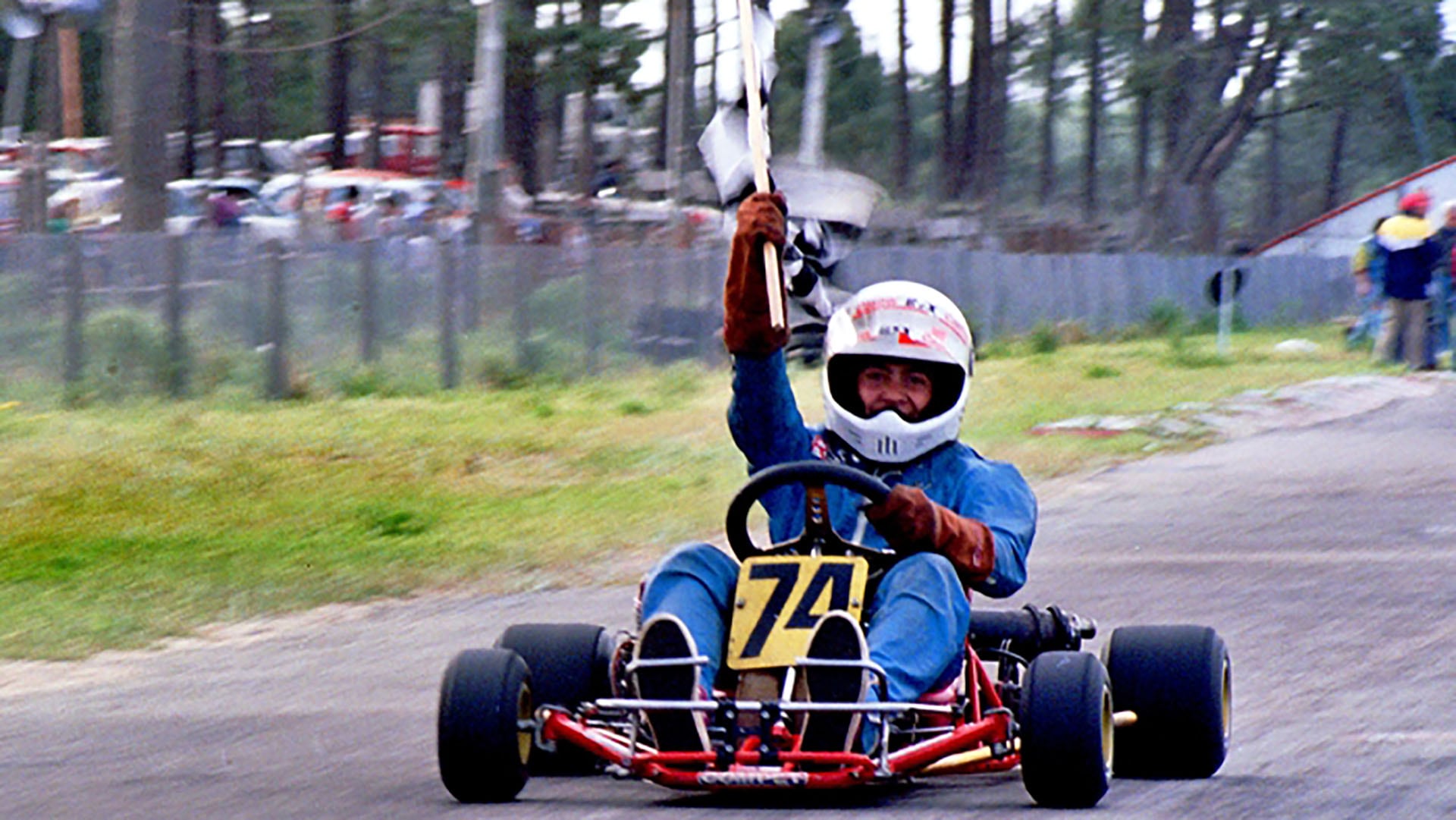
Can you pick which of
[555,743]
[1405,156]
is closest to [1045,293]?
[555,743]

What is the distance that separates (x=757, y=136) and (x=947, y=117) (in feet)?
160

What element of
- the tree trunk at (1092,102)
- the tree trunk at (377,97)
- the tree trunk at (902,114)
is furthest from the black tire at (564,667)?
the tree trunk at (902,114)

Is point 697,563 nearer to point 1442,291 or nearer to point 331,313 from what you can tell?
point 331,313

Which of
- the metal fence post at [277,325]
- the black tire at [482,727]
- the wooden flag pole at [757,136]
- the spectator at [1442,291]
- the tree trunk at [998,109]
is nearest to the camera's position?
the black tire at [482,727]

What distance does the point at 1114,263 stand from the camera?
34.1m

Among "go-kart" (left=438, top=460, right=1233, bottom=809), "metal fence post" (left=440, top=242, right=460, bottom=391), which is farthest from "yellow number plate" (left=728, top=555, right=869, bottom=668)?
"metal fence post" (left=440, top=242, right=460, bottom=391)

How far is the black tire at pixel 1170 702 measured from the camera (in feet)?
18.5

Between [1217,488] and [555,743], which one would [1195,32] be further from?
[555,743]

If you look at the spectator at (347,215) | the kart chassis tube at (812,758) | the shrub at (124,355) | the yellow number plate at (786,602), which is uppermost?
the yellow number plate at (786,602)

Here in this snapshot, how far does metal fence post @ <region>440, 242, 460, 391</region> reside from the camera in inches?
797

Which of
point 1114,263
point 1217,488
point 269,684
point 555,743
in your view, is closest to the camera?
point 555,743

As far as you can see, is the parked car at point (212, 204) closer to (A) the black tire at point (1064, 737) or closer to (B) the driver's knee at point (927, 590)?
(B) the driver's knee at point (927, 590)

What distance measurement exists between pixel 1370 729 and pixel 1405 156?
64919 millimetres

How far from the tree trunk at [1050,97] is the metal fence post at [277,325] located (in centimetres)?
3701
